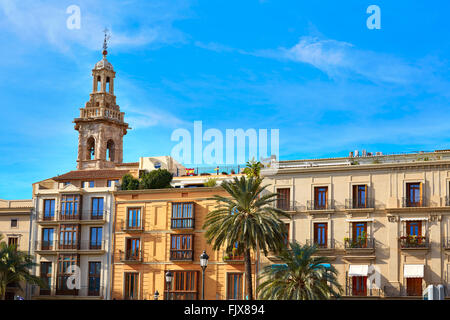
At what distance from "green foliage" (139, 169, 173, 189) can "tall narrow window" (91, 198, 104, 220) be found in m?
4.20

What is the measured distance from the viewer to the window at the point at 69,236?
212 feet

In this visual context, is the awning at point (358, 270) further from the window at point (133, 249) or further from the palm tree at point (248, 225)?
the window at point (133, 249)

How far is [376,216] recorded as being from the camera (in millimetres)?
53156

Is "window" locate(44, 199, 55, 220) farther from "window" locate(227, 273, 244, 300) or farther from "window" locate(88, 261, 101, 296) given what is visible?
"window" locate(227, 273, 244, 300)

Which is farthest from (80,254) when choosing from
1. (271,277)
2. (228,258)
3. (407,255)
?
(407,255)

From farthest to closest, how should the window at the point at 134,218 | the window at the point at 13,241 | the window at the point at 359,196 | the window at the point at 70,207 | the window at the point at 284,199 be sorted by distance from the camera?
the window at the point at 13,241
the window at the point at 70,207
the window at the point at 134,218
the window at the point at 284,199
the window at the point at 359,196

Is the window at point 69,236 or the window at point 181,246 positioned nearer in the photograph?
the window at point 181,246

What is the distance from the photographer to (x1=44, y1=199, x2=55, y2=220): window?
67.1 m

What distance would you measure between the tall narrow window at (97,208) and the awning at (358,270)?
2502cm

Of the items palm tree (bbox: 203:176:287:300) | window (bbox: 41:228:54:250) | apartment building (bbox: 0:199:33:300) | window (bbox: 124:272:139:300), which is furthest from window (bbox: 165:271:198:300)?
apartment building (bbox: 0:199:33:300)

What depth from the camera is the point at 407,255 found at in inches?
2015

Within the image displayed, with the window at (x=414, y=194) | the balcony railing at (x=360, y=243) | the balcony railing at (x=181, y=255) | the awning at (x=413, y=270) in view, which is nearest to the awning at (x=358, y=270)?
the balcony railing at (x=360, y=243)

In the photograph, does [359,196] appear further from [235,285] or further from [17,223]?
[17,223]

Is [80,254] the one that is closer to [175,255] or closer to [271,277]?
[175,255]
